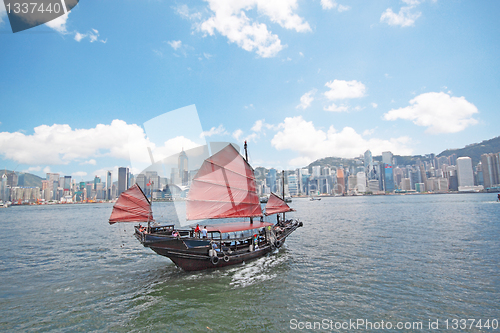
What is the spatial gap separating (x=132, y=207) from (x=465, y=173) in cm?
23767

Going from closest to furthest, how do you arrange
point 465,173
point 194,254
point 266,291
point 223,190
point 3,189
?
point 266,291, point 194,254, point 223,190, point 3,189, point 465,173

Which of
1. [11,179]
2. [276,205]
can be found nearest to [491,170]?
[276,205]

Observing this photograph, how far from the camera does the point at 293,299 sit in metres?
12.2

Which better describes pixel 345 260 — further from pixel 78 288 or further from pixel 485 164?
pixel 485 164

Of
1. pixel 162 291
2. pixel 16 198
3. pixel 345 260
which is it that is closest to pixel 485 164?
pixel 345 260

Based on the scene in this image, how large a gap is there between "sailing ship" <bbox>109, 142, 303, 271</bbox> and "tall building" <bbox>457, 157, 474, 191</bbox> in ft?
745

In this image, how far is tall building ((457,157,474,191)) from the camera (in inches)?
7352

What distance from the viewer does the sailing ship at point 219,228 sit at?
15.9m

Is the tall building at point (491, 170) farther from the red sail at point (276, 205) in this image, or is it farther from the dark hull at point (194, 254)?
the dark hull at point (194, 254)

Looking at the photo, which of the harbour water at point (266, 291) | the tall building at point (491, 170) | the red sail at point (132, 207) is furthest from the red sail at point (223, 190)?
the tall building at point (491, 170)

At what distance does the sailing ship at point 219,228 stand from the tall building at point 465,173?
227 m

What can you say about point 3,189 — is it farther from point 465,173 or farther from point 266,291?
point 465,173

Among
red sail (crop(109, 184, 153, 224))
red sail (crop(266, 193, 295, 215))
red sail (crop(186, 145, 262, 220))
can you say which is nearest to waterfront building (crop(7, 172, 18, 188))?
red sail (crop(109, 184, 153, 224))

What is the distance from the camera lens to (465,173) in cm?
18862
